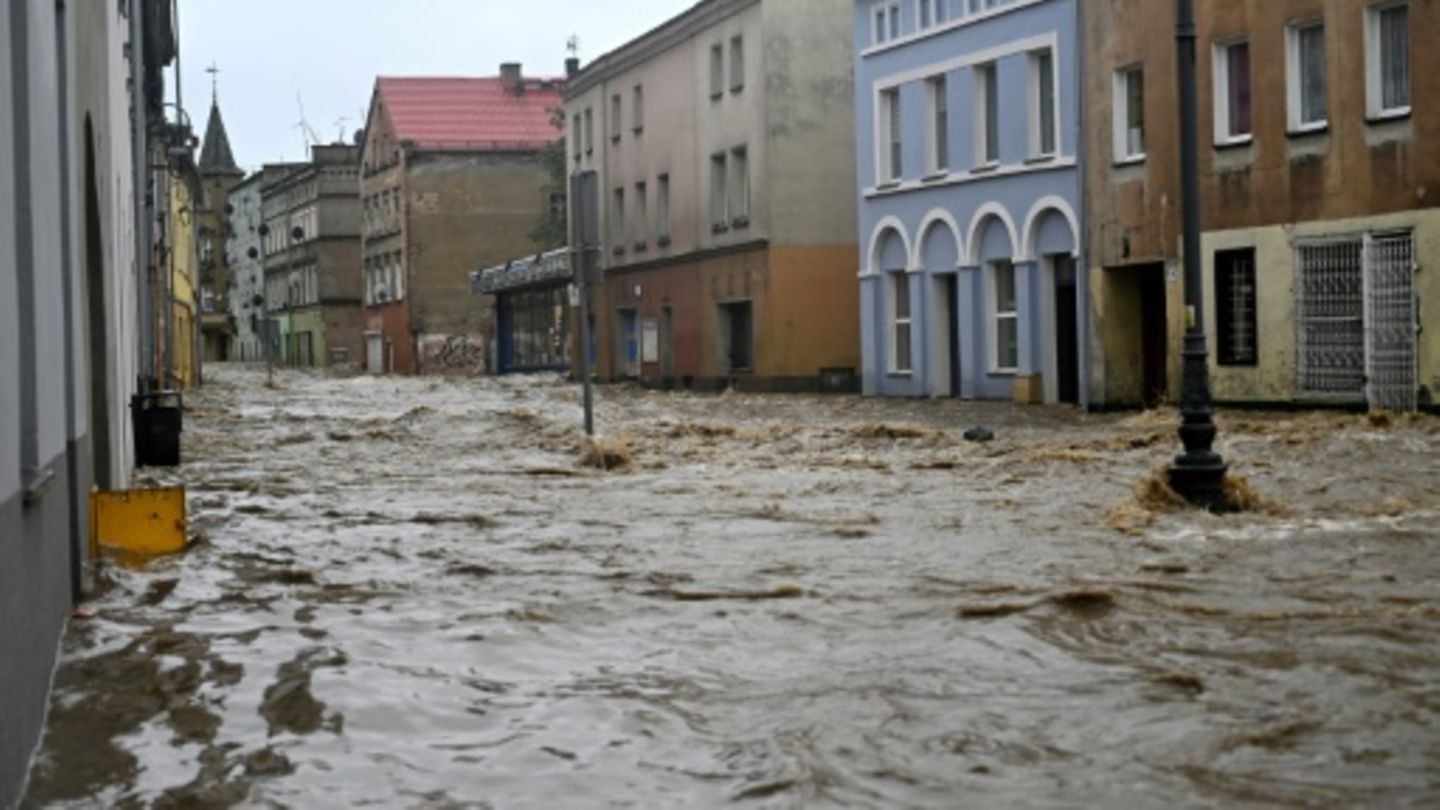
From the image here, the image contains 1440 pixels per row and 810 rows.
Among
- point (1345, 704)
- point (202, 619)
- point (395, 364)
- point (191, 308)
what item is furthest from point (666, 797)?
point (395, 364)

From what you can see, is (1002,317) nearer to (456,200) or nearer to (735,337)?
(735,337)

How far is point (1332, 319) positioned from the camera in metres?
29.6

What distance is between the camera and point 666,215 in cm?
5944

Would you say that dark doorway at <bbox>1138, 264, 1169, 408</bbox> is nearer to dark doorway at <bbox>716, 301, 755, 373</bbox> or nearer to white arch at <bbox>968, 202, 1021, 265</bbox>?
white arch at <bbox>968, 202, 1021, 265</bbox>

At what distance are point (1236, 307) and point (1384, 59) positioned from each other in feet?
15.7

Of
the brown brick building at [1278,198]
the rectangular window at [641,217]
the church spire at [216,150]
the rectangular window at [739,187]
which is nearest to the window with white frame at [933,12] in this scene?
the brown brick building at [1278,198]

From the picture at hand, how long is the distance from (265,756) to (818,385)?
42825 mm

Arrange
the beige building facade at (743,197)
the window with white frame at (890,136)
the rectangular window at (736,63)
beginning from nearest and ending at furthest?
the window with white frame at (890,136)
the beige building facade at (743,197)
the rectangular window at (736,63)

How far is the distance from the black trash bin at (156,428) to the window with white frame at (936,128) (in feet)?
70.0

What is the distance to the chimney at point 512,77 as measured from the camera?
93.0 meters

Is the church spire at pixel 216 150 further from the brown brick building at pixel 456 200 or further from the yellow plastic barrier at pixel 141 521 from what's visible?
the yellow plastic barrier at pixel 141 521

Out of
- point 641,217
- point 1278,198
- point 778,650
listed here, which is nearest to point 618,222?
point 641,217

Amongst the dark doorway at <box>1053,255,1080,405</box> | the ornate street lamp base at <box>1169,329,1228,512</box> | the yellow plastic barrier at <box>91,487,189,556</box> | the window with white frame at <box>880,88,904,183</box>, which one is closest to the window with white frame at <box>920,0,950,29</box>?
the window with white frame at <box>880,88,904,183</box>

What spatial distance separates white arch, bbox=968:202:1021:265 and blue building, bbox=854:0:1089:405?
3cm
